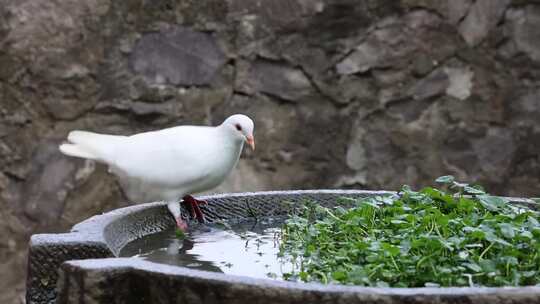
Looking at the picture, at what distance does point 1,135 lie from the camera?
3.47m

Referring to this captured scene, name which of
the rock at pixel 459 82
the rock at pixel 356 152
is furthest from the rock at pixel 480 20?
the rock at pixel 356 152

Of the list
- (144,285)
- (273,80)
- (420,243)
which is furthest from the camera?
(273,80)

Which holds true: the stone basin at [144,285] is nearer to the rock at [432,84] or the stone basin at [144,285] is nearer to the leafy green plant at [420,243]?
the leafy green plant at [420,243]

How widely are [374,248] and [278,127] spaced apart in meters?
2.00

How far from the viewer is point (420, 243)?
66.7 inches

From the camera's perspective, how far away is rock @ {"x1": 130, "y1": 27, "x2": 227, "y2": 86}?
353 centimetres

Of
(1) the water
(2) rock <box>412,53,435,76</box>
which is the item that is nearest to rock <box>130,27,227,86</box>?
(2) rock <box>412,53,435,76</box>

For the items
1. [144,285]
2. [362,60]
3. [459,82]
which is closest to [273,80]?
[362,60]

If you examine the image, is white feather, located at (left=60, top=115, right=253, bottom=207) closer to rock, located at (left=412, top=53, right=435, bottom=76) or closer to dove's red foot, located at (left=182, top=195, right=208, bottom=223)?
dove's red foot, located at (left=182, top=195, right=208, bottom=223)

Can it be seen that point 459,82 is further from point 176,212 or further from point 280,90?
point 176,212

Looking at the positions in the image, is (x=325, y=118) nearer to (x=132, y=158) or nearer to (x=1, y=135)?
(x=1, y=135)

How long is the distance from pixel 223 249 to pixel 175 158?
35 cm

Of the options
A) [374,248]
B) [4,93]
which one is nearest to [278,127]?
[4,93]

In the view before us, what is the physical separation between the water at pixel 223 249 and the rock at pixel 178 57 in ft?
4.34
